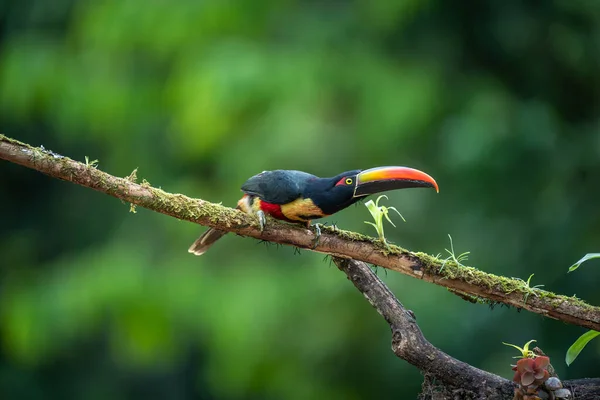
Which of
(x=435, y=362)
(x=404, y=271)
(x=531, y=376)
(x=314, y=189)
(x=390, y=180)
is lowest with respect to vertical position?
(x=531, y=376)

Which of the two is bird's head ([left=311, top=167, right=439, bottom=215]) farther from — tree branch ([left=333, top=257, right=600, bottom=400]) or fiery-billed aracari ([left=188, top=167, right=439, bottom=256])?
tree branch ([left=333, top=257, right=600, bottom=400])

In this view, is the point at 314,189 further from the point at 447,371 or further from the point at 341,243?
the point at 447,371

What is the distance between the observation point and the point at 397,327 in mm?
3369

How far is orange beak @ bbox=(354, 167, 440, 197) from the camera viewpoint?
3.64m

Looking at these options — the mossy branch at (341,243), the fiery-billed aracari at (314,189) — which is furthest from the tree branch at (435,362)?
the fiery-billed aracari at (314,189)

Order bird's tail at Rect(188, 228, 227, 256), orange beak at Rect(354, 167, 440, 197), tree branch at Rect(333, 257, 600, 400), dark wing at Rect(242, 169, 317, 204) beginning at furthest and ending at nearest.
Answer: bird's tail at Rect(188, 228, 227, 256), dark wing at Rect(242, 169, 317, 204), orange beak at Rect(354, 167, 440, 197), tree branch at Rect(333, 257, 600, 400)

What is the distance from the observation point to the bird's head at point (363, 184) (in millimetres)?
3654

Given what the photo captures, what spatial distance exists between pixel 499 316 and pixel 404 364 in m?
0.85

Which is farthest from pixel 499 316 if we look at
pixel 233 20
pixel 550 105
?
pixel 233 20

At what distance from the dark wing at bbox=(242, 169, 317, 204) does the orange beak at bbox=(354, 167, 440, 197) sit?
1.32 feet

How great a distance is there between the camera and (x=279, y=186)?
4.18m

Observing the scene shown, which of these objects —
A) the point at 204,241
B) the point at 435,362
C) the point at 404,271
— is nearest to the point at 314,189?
the point at 404,271

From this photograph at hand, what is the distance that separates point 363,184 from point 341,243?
35 centimetres

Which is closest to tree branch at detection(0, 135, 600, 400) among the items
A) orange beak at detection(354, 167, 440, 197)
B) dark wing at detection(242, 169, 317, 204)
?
orange beak at detection(354, 167, 440, 197)
